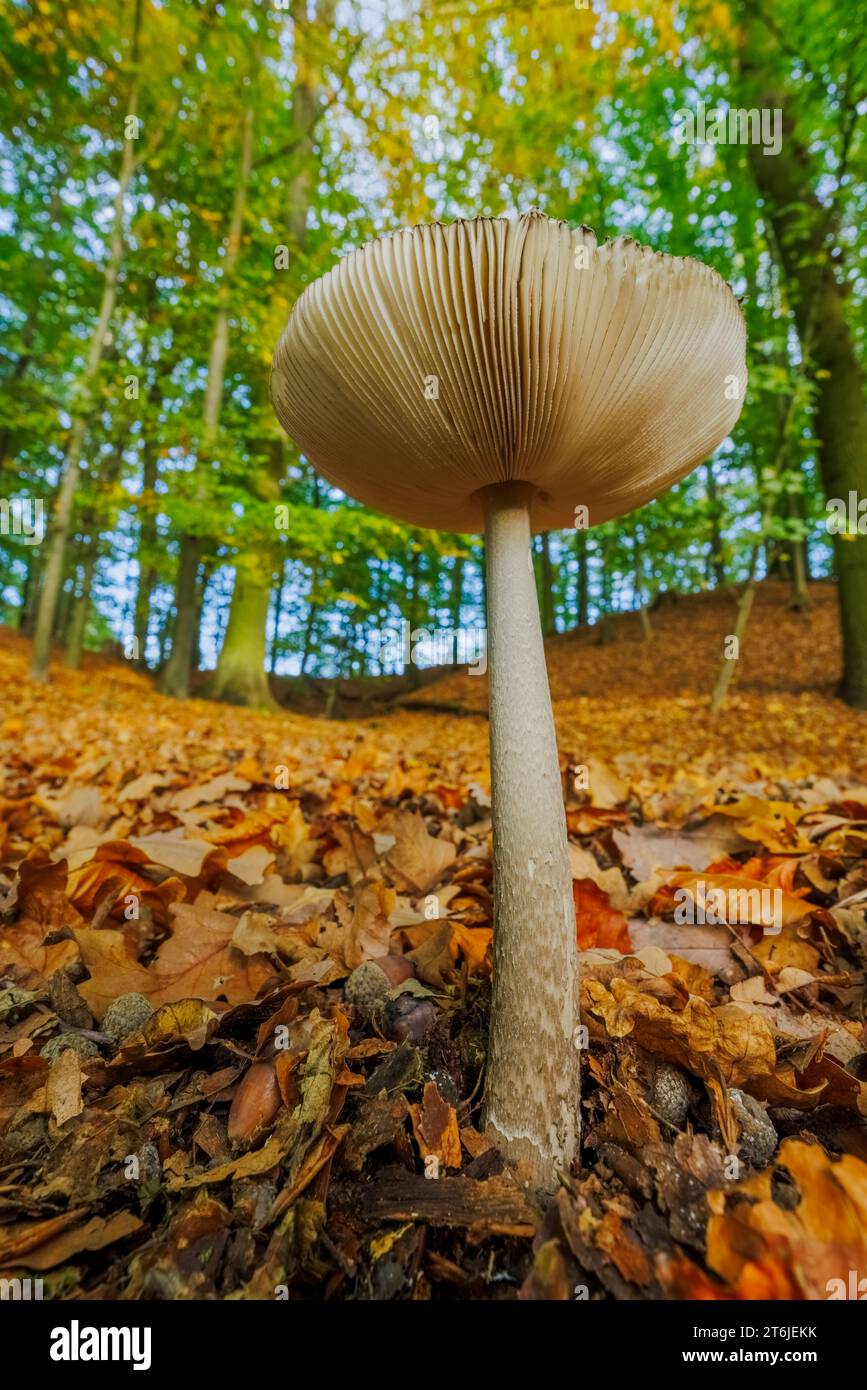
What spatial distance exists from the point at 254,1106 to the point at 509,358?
54.1 inches

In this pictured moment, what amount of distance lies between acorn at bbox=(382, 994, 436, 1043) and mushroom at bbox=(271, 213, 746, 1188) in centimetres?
18

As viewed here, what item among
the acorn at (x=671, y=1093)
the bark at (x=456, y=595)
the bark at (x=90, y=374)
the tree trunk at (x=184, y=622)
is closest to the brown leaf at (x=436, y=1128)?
the acorn at (x=671, y=1093)

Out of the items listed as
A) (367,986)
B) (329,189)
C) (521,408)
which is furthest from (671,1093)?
(329,189)

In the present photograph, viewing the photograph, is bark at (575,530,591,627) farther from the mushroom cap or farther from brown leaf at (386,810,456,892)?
the mushroom cap

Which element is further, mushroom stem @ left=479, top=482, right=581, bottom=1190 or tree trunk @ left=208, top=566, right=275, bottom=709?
tree trunk @ left=208, top=566, right=275, bottom=709

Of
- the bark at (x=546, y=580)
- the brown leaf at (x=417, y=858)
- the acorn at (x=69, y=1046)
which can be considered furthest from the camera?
the bark at (x=546, y=580)

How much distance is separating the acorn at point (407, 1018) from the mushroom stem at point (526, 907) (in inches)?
7.0

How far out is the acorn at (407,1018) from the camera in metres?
1.27

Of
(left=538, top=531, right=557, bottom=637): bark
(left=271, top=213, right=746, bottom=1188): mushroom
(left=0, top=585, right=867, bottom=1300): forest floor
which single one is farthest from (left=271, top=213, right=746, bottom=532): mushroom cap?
(left=538, top=531, right=557, bottom=637): bark

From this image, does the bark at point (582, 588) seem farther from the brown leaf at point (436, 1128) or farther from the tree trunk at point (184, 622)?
the brown leaf at point (436, 1128)

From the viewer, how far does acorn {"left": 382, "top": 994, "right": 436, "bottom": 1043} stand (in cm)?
127

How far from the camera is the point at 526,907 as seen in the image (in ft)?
3.90

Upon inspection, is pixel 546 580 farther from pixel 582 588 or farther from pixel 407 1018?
pixel 407 1018
